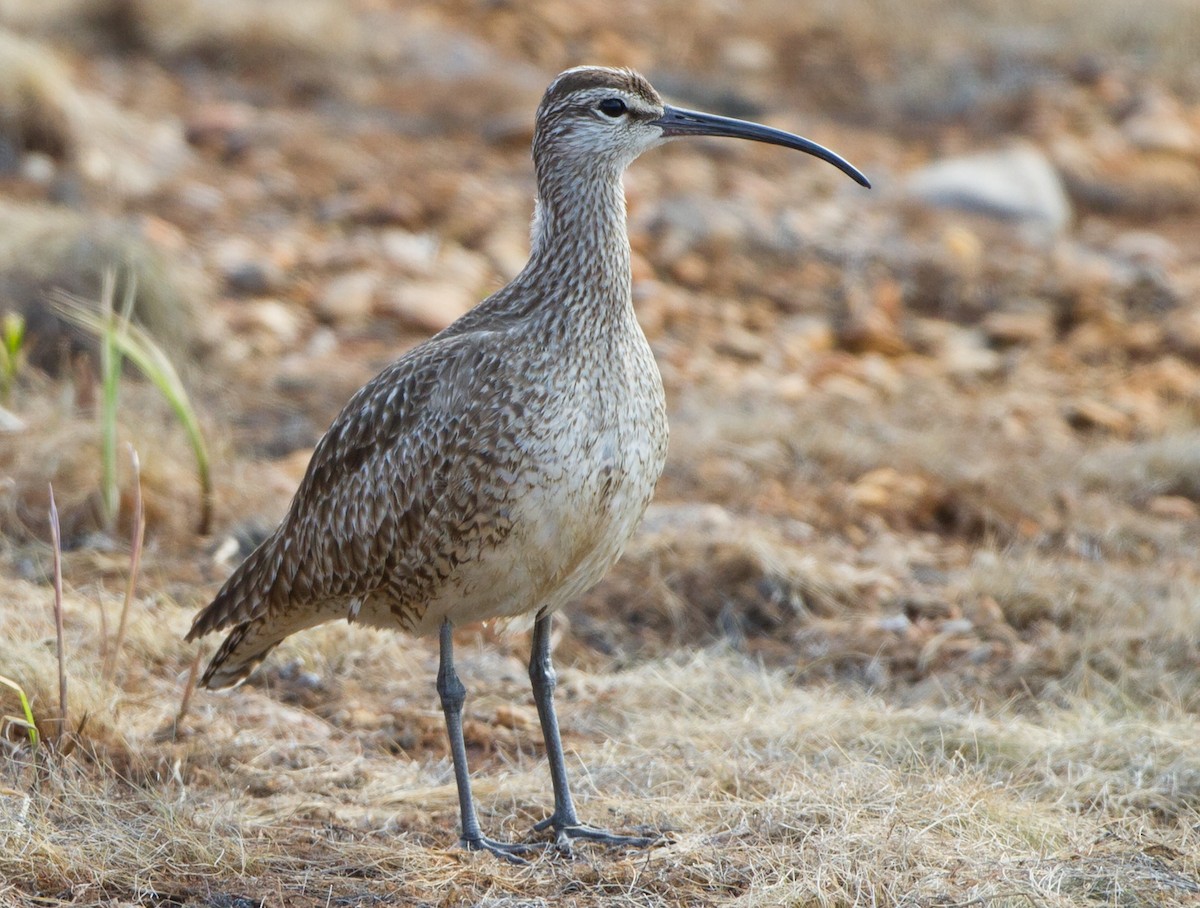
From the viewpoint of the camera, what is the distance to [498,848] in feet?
16.2

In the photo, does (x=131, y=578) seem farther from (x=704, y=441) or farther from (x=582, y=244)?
(x=704, y=441)

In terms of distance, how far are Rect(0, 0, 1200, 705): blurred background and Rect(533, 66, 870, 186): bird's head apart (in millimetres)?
2402

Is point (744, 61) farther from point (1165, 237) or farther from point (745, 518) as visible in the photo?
point (745, 518)

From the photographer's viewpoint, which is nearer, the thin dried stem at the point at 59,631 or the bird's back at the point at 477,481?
the bird's back at the point at 477,481

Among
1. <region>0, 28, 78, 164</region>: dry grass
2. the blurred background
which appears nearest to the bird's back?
the blurred background

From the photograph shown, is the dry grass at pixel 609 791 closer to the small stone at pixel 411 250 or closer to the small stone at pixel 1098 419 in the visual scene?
the small stone at pixel 1098 419

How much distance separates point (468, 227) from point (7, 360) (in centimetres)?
454

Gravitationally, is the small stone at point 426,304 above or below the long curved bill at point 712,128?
below

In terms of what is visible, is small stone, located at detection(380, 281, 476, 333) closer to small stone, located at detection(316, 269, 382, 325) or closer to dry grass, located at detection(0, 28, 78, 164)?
small stone, located at detection(316, 269, 382, 325)

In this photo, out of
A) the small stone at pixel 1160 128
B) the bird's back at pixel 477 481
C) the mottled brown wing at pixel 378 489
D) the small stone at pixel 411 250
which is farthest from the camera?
the small stone at pixel 1160 128

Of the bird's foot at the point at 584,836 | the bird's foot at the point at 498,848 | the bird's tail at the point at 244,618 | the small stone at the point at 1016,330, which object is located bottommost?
the bird's foot at the point at 498,848

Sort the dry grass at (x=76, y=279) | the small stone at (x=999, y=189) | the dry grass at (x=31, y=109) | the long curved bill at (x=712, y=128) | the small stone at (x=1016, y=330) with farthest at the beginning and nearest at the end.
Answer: the small stone at (x=999, y=189), the dry grass at (x=31, y=109), the small stone at (x=1016, y=330), the dry grass at (x=76, y=279), the long curved bill at (x=712, y=128)

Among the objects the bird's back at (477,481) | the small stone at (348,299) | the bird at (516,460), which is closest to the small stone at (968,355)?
the small stone at (348,299)

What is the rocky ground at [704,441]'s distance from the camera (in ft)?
16.0
